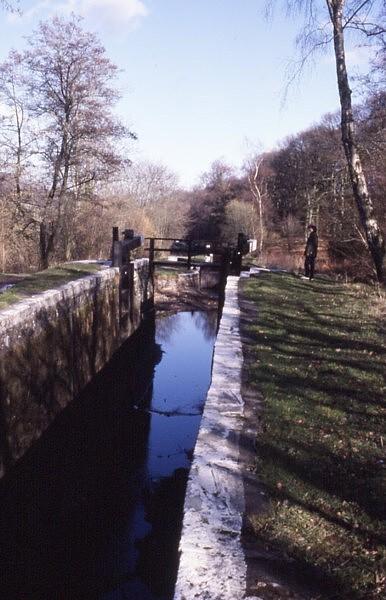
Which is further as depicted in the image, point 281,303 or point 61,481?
point 281,303

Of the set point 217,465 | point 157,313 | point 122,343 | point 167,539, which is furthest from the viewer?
point 157,313

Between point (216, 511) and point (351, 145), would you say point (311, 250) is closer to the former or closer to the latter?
point (351, 145)

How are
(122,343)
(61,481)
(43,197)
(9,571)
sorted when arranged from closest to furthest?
(9,571) → (61,481) → (122,343) → (43,197)

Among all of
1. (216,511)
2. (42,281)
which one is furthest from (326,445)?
(42,281)

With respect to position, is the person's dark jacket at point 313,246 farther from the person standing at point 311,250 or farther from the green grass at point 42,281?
the green grass at point 42,281

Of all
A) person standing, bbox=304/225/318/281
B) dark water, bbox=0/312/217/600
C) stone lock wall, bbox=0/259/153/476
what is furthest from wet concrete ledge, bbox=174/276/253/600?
person standing, bbox=304/225/318/281

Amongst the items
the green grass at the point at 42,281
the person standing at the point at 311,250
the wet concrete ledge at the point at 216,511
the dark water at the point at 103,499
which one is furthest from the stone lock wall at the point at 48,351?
the person standing at the point at 311,250

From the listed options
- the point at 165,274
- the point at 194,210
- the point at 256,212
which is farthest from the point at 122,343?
the point at 194,210

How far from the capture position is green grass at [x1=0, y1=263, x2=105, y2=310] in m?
7.00

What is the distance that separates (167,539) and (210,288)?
692 inches

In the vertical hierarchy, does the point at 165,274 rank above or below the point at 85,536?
above

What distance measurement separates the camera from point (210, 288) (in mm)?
22344

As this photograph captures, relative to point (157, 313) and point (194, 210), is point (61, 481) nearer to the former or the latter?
point (157, 313)

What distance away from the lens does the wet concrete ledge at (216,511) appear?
227 cm
